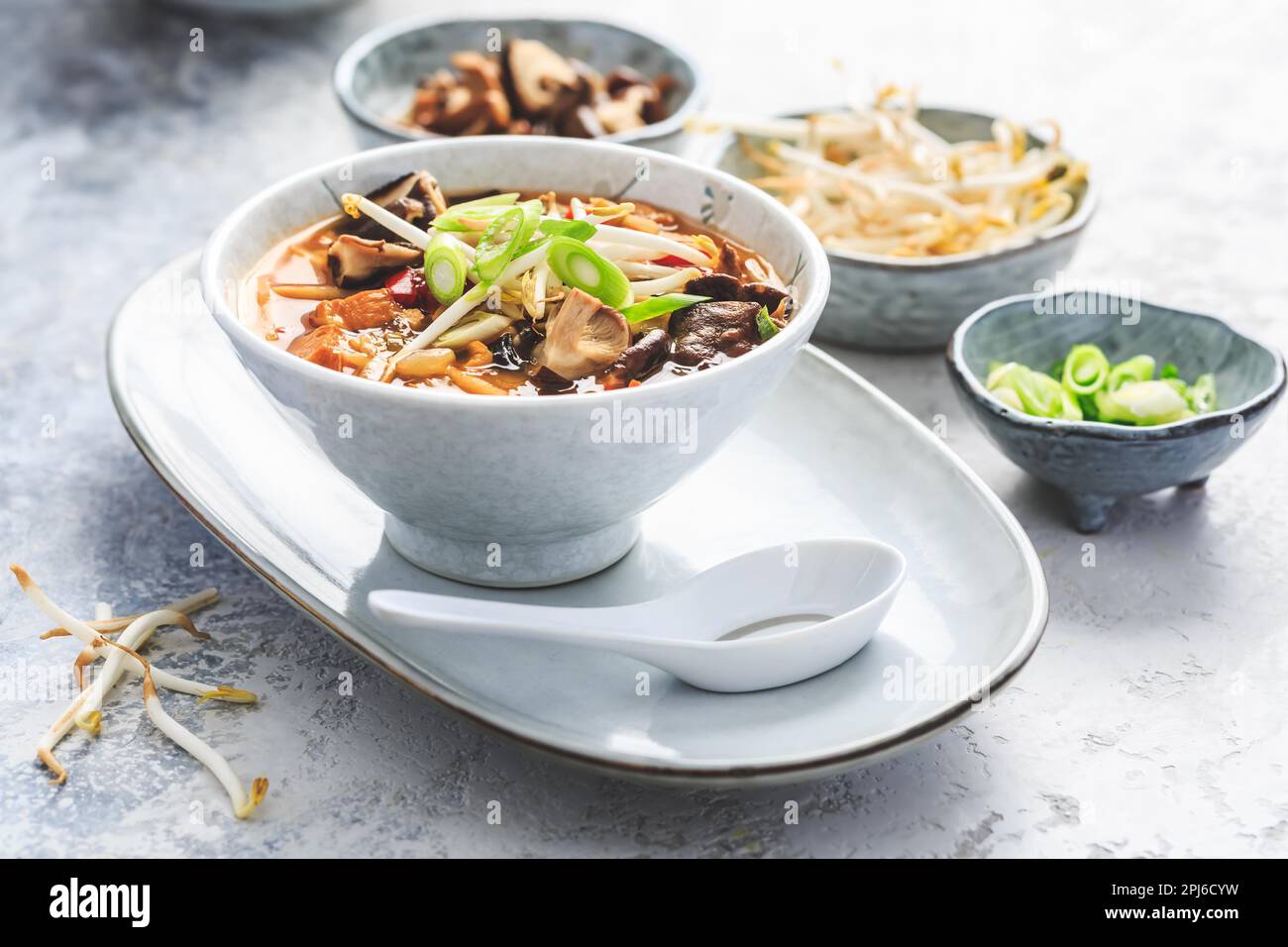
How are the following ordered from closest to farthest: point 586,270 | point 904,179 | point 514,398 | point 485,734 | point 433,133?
point 514,398
point 485,734
point 586,270
point 904,179
point 433,133

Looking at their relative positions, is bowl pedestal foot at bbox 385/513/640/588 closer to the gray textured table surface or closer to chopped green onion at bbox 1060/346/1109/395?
the gray textured table surface

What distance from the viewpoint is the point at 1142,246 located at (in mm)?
3139

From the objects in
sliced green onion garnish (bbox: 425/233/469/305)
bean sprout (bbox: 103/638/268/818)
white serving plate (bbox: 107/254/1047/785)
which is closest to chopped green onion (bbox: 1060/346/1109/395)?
white serving plate (bbox: 107/254/1047/785)

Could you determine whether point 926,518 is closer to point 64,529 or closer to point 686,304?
point 686,304

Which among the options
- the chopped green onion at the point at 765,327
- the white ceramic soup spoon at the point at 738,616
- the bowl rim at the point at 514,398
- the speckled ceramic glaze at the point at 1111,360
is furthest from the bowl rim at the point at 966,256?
the white ceramic soup spoon at the point at 738,616

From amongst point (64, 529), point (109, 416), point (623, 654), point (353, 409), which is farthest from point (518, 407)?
point (109, 416)

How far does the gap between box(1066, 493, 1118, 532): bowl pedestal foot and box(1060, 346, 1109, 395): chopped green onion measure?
0.21 m

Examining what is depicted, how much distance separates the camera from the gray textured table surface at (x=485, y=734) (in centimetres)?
163

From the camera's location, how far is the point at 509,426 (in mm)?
1567

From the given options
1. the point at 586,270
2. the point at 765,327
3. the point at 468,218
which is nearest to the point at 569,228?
the point at 586,270

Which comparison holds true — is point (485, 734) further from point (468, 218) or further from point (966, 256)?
point (966, 256)

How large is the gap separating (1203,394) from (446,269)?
131cm

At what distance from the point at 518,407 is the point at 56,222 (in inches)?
81.4

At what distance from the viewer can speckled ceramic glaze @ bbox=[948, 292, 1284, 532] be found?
6.88 ft
